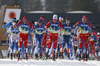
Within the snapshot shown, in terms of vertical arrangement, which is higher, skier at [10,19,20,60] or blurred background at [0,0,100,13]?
blurred background at [0,0,100,13]

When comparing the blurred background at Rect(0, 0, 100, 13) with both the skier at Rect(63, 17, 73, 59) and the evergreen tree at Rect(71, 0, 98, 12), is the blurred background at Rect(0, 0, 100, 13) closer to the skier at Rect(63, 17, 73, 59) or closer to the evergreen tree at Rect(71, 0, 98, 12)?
the evergreen tree at Rect(71, 0, 98, 12)

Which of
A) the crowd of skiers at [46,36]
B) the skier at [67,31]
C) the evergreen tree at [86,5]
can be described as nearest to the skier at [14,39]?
the crowd of skiers at [46,36]

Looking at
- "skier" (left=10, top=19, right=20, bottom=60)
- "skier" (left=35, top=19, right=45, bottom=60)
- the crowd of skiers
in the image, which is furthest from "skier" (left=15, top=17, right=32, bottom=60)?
"skier" (left=10, top=19, right=20, bottom=60)

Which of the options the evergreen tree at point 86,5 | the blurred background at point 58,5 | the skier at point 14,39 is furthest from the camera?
the blurred background at point 58,5

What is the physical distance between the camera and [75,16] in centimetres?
3641

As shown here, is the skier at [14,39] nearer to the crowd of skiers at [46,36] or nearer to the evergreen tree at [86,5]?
the crowd of skiers at [46,36]

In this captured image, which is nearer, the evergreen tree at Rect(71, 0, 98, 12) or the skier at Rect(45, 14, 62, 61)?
the skier at Rect(45, 14, 62, 61)

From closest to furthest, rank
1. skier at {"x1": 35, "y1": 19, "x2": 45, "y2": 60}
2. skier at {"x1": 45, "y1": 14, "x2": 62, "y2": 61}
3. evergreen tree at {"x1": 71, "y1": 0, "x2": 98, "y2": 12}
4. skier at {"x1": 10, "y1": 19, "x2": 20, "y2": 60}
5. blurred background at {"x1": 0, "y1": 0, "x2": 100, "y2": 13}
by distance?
skier at {"x1": 45, "y1": 14, "x2": 62, "y2": 61}, skier at {"x1": 35, "y1": 19, "x2": 45, "y2": 60}, skier at {"x1": 10, "y1": 19, "x2": 20, "y2": 60}, evergreen tree at {"x1": 71, "y1": 0, "x2": 98, "y2": 12}, blurred background at {"x1": 0, "y1": 0, "x2": 100, "y2": 13}

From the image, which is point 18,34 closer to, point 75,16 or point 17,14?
point 17,14

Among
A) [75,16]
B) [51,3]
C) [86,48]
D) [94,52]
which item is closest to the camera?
[86,48]

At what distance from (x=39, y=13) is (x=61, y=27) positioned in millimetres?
18754

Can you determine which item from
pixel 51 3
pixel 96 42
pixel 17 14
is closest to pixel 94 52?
pixel 96 42

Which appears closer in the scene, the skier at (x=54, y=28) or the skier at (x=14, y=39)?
the skier at (x=54, y=28)

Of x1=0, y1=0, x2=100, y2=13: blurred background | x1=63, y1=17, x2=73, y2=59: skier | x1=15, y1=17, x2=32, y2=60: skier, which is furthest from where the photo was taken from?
x1=0, y1=0, x2=100, y2=13: blurred background
